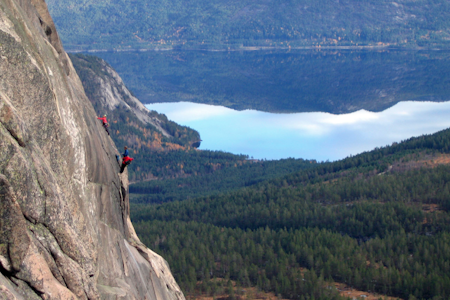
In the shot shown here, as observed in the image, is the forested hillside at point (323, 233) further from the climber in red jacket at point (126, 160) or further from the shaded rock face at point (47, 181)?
the shaded rock face at point (47, 181)

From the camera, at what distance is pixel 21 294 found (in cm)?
2378

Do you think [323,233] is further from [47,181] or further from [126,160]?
[47,181]

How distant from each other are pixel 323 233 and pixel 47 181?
347 feet

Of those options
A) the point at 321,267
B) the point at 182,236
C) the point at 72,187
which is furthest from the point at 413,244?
the point at 72,187

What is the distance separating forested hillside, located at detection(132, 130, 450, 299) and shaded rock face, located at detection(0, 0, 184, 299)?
6749cm

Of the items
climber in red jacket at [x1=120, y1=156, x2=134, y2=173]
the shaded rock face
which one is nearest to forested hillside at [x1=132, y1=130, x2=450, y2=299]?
climber in red jacket at [x1=120, y1=156, x2=134, y2=173]

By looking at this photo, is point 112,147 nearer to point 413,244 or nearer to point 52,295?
point 52,295

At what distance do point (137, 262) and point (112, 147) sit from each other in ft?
29.1

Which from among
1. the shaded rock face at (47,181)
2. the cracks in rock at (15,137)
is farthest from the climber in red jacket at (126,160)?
the cracks in rock at (15,137)

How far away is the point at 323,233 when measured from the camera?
126688 millimetres

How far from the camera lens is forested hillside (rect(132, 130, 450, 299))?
4085 inches

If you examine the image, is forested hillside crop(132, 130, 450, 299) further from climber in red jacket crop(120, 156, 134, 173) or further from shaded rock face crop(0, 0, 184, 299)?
shaded rock face crop(0, 0, 184, 299)

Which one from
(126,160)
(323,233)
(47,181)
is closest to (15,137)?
(47,181)

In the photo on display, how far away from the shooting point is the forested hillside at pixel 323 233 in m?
104
